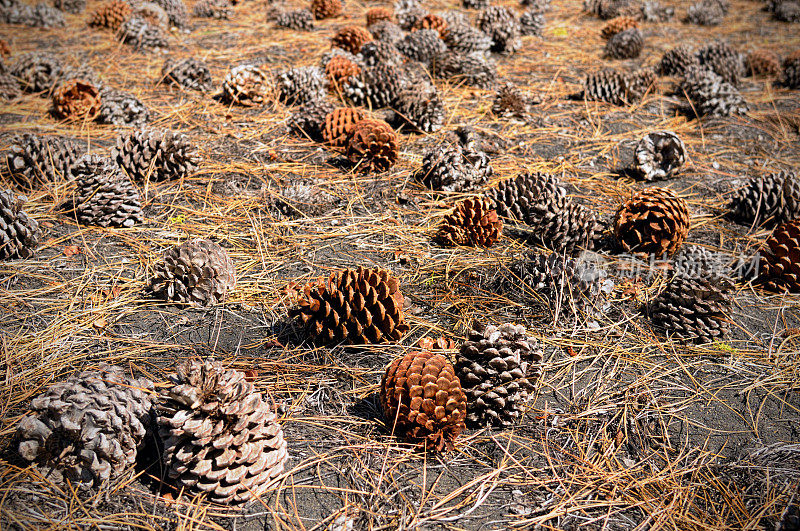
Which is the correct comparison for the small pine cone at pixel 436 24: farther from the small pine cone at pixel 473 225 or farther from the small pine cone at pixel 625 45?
the small pine cone at pixel 473 225

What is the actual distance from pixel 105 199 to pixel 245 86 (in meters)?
1.71

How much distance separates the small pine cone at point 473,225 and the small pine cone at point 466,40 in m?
2.81

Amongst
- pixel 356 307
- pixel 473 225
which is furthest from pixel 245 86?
pixel 356 307

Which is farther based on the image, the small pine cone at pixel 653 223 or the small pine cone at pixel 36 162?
the small pine cone at pixel 36 162

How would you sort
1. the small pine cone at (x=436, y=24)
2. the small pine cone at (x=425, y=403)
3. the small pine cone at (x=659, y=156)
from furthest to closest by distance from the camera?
the small pine cone at (x=436, y=24)
the small pine cone at (x=659, y=156)
the small pine cone at (x=425, y=403)

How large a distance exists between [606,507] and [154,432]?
1.53 m

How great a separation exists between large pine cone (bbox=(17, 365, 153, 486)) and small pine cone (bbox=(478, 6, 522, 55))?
5007 mm

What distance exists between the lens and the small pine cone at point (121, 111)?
3.87m

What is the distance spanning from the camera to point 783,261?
2699 millimetres

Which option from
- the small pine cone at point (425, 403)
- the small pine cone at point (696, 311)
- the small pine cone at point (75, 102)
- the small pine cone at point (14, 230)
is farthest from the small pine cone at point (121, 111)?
the small pine cone at point (696, 311)

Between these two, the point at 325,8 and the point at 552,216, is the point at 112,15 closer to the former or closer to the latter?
the point at 325,8

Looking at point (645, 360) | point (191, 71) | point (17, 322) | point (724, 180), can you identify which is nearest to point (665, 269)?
point (645, 360)

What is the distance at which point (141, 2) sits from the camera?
584 cm

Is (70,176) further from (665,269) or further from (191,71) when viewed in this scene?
(665,269)
